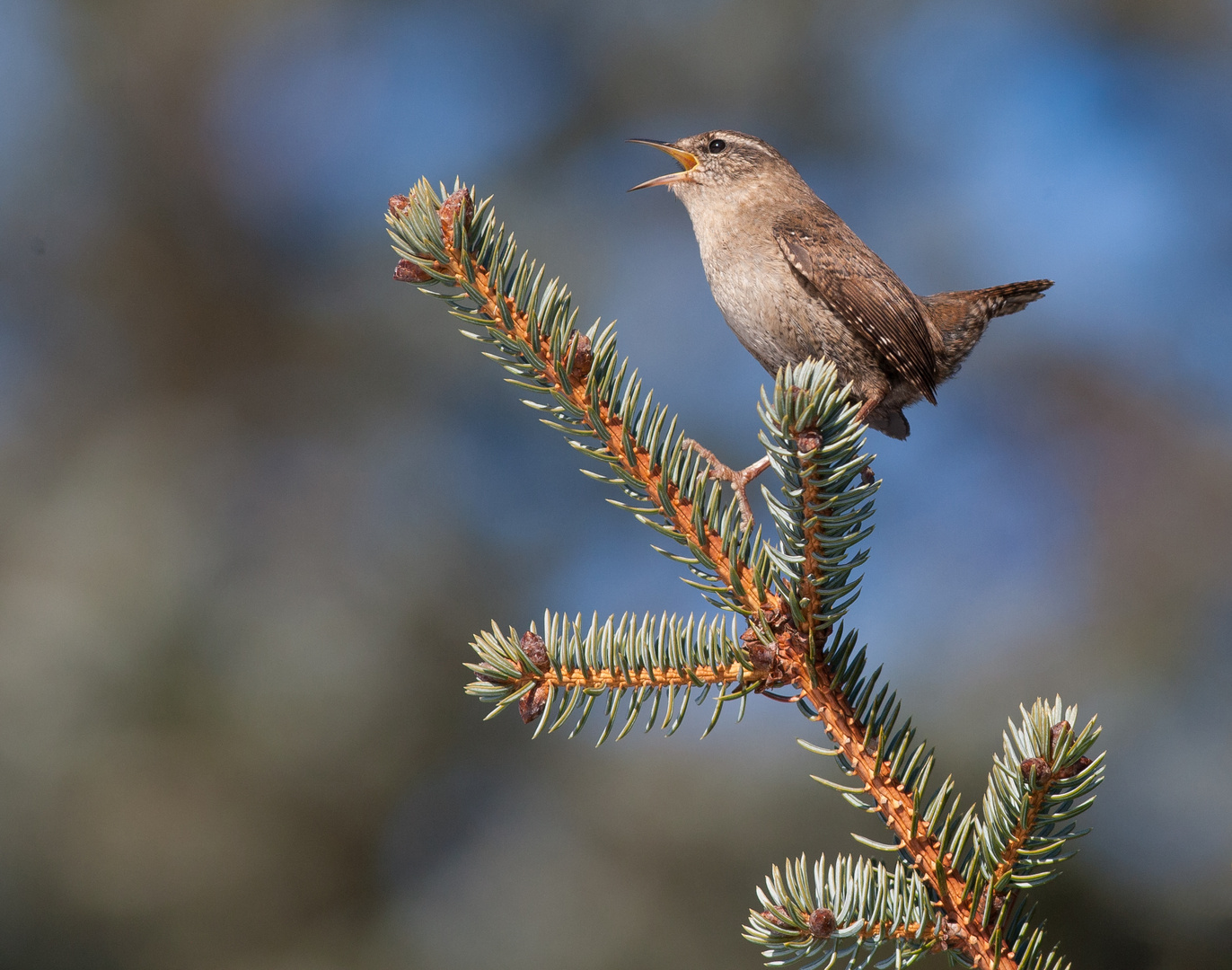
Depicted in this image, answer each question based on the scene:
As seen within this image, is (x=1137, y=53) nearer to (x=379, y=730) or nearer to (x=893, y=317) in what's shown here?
(x=893, y=317)

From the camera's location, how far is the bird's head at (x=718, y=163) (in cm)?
336

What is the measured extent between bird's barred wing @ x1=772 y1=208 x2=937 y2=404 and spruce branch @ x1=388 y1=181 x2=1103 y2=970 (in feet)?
4.77

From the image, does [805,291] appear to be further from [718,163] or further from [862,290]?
[718,163]

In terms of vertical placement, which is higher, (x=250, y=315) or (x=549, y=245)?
(x=549, y=245)

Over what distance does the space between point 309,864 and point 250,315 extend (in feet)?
9.70

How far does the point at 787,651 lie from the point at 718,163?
2.41 meters

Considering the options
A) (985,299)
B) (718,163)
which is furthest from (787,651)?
(985,299)

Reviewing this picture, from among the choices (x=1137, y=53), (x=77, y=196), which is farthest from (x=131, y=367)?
(x=1137, y=53)

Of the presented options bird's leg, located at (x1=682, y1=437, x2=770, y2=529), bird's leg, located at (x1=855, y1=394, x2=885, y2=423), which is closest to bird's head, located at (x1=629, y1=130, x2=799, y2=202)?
bird's leg, located at (x1=855, y1=394, x2=885, y2=423)

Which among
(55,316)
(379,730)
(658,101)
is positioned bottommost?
(379,730)

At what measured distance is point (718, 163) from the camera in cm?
342

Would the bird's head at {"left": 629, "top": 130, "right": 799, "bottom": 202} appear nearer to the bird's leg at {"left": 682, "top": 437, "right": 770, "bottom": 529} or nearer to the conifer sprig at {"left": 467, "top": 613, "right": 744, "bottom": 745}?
the bird's leg at {"left": 682, "top": 437, "right": 770, "bottom": 529}

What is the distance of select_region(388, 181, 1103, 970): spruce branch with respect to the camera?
4.10 feet

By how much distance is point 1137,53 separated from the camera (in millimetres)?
5773
